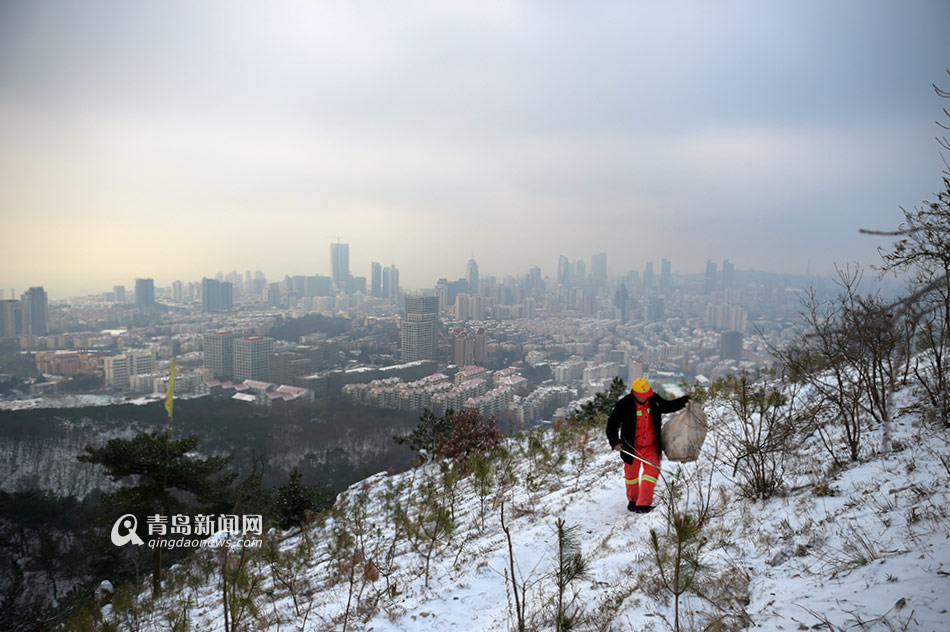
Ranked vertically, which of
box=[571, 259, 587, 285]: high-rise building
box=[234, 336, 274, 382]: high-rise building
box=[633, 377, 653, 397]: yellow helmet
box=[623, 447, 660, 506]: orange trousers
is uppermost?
box=[571, 259, 587, 285]: high-rise building

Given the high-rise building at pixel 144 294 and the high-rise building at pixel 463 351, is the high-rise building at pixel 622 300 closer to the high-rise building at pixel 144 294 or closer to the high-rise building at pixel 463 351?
the high-rise building at pixel 463 351

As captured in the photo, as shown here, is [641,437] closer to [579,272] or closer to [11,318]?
[11,318]

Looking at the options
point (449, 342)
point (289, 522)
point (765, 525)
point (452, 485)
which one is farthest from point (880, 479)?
point (449, 342)

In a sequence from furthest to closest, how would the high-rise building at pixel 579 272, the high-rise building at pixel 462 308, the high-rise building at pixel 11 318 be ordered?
the high-rise building at pixel 579 272 → the high-rise building at pixel 462 308 → the high-rise building at pixel 11 318

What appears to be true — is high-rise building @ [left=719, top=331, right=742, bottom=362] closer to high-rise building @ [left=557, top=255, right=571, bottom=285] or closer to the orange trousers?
high-rise building @ [left=557, top=255, right=571, bottom=285]

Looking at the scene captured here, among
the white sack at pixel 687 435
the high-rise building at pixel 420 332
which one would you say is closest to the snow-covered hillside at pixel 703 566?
the white sack at pixel 687 435

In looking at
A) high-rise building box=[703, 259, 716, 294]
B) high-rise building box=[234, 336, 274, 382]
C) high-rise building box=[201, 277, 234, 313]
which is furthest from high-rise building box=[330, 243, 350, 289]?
high-rise building box=[703, 259, 716, 294]
